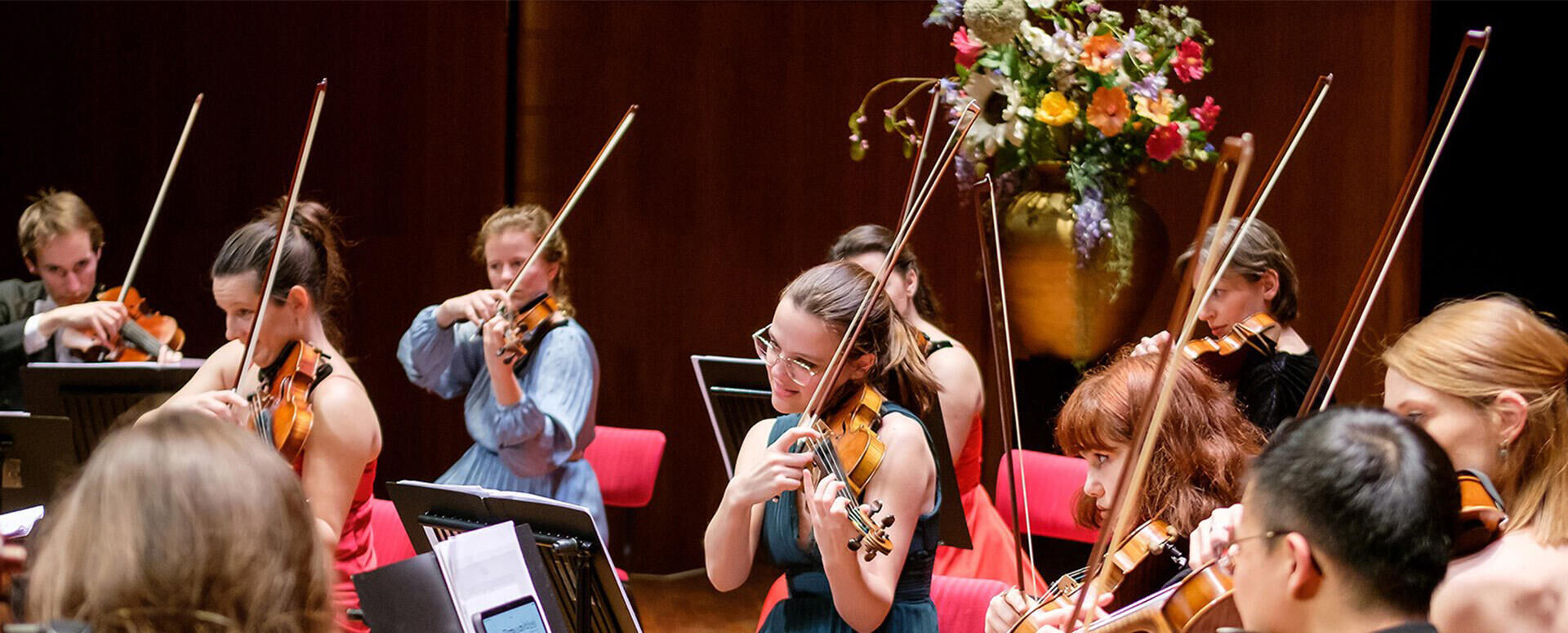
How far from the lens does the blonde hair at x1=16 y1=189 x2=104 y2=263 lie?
3.78 metres

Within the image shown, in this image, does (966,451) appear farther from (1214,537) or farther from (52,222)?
(52,222)

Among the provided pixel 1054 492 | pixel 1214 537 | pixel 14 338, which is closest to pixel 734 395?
pixel 1054 492

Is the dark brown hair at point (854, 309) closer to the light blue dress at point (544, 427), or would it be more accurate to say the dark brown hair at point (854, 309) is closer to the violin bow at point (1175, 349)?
the violin bow at point (1175, 349)

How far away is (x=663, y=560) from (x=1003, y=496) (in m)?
1.93

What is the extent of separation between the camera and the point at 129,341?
363 cm

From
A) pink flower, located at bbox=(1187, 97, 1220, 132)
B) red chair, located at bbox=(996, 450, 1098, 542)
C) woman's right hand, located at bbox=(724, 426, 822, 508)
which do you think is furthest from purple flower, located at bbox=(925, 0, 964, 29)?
woman's right hand, located at bbox=(724, 426, 822, 508)

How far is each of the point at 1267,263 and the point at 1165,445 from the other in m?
1.27

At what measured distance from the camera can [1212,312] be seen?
2865 mm

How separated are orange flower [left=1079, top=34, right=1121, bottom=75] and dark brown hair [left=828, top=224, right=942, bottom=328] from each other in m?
0.70

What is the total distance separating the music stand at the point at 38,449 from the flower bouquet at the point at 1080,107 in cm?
175

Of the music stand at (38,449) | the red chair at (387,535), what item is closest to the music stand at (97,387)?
the music stand at (38,449)

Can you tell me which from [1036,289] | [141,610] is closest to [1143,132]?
[1036,289]

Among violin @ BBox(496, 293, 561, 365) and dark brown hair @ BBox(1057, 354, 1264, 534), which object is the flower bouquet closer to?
dark brown hair @ BBox(1057, 354, 1264, 534)

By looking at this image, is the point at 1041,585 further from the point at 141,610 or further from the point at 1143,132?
the point at 141,610
